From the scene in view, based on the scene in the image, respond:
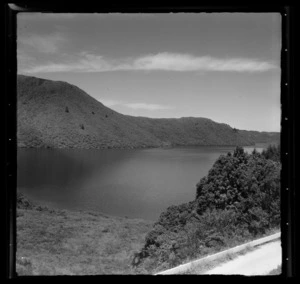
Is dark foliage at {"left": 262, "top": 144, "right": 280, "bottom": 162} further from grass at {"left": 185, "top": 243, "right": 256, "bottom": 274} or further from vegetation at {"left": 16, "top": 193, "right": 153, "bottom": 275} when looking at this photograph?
grass at {"left": 185, "top": 243, "right": 256, "bottom": 274}

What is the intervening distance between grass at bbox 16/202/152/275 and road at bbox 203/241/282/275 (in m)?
11.6

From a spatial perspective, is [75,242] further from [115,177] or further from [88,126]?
[88,126]

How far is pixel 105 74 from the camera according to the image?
42750mm

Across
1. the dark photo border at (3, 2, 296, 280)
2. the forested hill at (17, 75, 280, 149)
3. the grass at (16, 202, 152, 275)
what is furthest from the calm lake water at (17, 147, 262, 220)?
the dark photo border at (3, 2, 296, 280)

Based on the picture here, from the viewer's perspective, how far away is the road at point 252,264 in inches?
152

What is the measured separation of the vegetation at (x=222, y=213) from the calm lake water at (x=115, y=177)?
14538 millimetres

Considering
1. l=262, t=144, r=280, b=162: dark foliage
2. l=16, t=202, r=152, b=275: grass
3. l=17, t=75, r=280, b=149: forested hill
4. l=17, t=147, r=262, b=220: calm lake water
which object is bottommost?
l=16, t=202, r=152, b=275: grass

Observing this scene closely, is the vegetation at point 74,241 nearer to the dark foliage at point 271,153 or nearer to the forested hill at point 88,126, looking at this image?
the dark foliage at point 271,153

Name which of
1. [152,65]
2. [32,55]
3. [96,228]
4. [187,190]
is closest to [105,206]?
[96,228]

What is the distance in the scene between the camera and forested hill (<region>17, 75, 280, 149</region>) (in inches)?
1586
